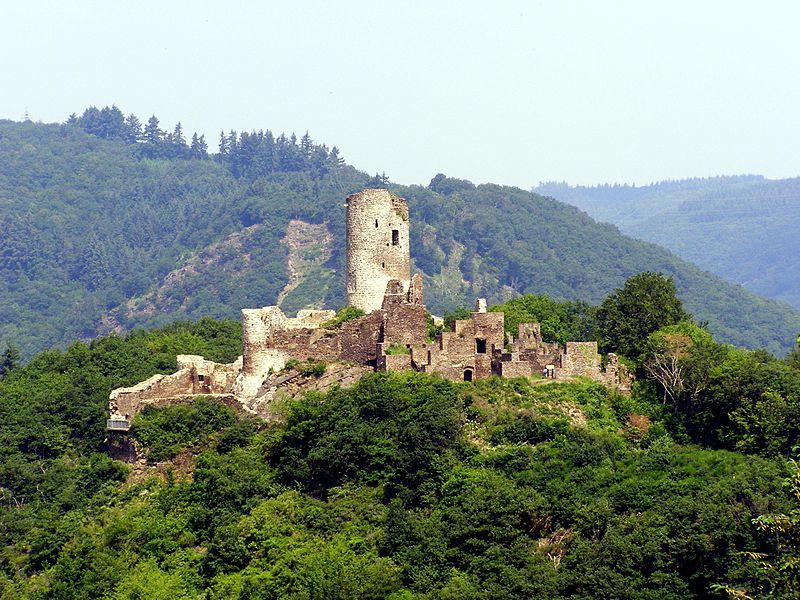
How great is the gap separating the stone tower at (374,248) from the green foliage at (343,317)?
0.63 meters

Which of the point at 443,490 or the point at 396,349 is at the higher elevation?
the point at 396,349

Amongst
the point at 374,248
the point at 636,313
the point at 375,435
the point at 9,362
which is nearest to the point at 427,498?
the point at 375,435

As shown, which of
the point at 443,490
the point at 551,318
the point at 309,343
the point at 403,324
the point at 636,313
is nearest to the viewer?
the point at 443,490

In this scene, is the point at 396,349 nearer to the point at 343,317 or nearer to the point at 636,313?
the point at 343,317

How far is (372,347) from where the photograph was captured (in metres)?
50.5

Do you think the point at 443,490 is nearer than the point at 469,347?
Yes

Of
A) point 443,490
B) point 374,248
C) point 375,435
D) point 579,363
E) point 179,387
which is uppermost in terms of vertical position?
point 374,248

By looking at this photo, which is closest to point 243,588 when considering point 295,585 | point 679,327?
point 295,585

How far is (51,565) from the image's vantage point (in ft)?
164

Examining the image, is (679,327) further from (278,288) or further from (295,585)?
(278,288)

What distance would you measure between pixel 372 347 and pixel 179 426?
6.81 m

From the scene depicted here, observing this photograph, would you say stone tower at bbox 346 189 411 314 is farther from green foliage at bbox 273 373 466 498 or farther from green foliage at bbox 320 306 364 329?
green foliage at bbox 273 373 466 498

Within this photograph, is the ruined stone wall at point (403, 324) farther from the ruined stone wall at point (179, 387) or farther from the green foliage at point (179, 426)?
the ruined stone wall at point (179, 387)

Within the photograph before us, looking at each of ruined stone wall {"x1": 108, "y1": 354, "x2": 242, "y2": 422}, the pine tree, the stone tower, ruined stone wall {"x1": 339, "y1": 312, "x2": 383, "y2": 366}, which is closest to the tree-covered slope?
ruined stone wall {"x1": 108, "y1": 354, "x2": 242, "y2": 422}
